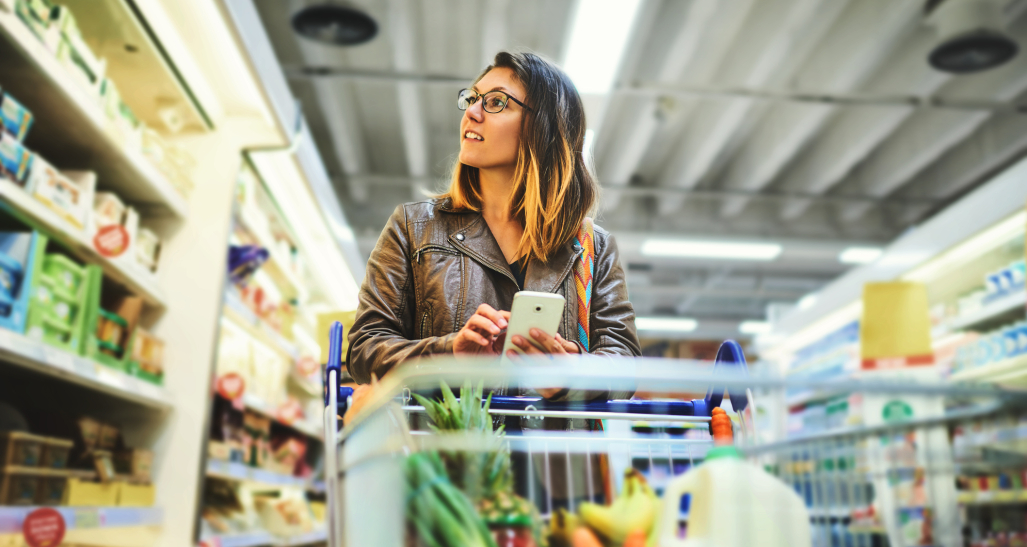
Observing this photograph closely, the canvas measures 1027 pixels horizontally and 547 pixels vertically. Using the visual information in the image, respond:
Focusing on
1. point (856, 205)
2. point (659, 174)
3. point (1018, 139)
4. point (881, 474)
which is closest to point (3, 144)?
point (881, 474)

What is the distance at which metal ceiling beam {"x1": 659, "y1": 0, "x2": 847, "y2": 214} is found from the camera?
527 cm

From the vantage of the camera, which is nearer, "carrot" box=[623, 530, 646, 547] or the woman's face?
"carrot" box=[623, 530, 646, 547]

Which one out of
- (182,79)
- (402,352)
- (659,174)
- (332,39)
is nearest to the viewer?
(402,352)

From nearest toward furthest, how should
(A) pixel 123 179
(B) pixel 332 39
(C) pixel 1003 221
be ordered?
(A) pixel 123 179 < (C) pixel 1003 221 < (B) pixel 332 39

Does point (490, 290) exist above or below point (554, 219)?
below

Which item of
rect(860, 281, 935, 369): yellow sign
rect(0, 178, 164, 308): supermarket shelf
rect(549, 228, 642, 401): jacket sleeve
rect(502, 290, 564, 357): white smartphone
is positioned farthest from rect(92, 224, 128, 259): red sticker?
rect(860, 281, 935, 369): yellow sign

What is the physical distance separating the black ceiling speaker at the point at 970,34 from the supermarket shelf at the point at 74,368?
16.5ft

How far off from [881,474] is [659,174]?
8.03 metres

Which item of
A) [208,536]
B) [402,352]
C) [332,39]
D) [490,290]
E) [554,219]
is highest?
[332,39]

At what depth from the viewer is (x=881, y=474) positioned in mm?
814

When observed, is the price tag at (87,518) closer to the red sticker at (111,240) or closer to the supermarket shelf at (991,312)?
the red sticker at (111,240)

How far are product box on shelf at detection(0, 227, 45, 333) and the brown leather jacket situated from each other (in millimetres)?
1044

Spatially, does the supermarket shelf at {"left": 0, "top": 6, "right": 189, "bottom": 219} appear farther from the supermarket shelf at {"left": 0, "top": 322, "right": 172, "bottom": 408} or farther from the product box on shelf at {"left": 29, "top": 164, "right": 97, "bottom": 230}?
the supermarket shelf at {"left": 0, "top": 322, "right": 172, "bottom": 408}

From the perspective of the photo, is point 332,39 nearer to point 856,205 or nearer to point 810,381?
point 810,381
